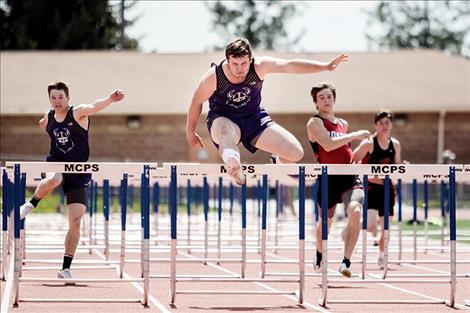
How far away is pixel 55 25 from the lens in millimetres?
53906

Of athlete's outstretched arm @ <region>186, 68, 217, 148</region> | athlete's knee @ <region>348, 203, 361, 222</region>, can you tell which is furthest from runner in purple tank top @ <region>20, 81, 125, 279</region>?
athlete's knee @ <region>348, 203, 361, 222</region>

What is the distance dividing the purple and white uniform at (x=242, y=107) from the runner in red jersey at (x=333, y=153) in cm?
130

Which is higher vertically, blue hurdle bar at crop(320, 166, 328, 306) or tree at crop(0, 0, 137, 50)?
tree at crop(0, 0, 137, 50)

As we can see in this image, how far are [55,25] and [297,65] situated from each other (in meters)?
46.0

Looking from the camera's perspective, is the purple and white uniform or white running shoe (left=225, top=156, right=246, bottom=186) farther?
the purple and white uniform

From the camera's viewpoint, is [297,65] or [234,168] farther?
[297,65]

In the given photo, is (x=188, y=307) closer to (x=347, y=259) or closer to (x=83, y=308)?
(x=83, y=308)

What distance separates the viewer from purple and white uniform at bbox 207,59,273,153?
370 inches

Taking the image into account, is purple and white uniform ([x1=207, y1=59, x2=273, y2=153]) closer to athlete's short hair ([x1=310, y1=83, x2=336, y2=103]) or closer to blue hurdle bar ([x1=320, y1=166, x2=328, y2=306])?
blue hurdle bar ([x1=320, y1=166, x2=328, y2=306])

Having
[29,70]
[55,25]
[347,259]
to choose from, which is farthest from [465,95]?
A: [347,259]

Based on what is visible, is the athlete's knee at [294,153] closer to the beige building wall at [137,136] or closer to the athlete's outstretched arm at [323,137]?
the athlete's outstretched arm at [323,137]

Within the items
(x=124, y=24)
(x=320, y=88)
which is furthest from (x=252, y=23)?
(x=320, y=88)

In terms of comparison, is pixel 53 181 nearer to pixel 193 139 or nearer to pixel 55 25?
pixel 193 139

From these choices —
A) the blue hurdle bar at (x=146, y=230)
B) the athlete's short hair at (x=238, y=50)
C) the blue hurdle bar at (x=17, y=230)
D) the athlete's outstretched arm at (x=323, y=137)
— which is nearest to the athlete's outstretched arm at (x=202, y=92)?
the athlete's short hair at (x=238, y=50)
